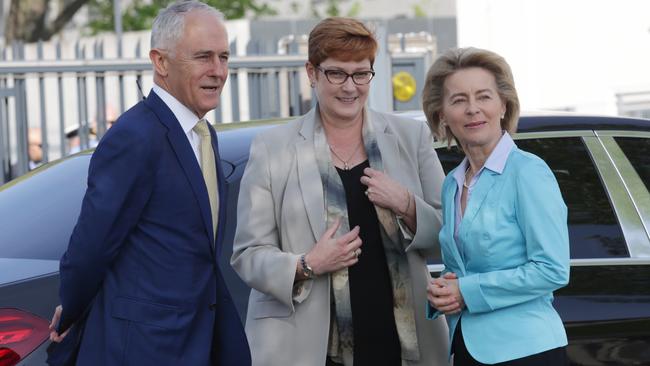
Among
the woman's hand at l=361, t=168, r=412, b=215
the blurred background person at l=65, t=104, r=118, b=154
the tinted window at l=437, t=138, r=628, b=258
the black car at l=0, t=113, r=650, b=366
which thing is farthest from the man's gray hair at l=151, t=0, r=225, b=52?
the blurred background person at l=65, t=104, r=118, b=154

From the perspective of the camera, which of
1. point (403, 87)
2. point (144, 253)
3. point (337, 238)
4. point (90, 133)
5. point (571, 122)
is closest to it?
point (144, 253)

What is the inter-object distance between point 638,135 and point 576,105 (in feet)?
35.3

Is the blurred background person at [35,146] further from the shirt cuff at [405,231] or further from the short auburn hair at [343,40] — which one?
the shirt cuff at [405,231]

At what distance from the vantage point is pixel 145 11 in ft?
104

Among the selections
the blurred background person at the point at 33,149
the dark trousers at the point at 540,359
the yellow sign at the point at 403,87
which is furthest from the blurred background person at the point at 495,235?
the blurred background person at the point at 33,149

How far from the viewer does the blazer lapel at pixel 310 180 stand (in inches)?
134

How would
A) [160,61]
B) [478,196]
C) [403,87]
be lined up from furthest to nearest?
[403,87] → [478,196] → [160,61]

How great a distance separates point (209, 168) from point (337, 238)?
0.42m

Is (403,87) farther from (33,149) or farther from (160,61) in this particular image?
(160,61)

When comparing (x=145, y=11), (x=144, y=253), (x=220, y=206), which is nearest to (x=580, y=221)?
(x=220, y=206)

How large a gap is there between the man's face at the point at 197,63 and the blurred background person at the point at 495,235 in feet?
2.23

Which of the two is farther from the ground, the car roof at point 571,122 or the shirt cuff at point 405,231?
the car roof at point 571,122

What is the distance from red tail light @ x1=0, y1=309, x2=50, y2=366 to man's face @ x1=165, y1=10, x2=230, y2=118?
836mm

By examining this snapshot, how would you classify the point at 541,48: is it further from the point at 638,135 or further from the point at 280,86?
the point at 638,135
